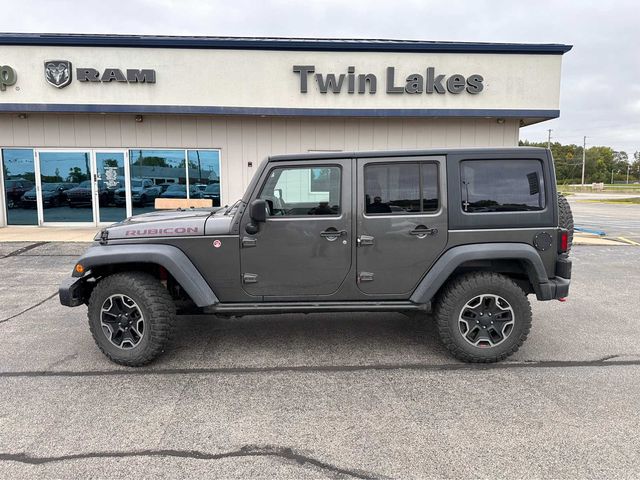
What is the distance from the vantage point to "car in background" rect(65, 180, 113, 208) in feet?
41.9

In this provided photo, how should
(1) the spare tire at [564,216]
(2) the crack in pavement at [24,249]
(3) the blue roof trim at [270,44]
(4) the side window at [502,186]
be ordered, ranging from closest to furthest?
(4) the side window at [502,186], (1) the spare tire at [564,216], (2) the crack in pavement at [24,249], (3) the blue roof trim at [270,44]

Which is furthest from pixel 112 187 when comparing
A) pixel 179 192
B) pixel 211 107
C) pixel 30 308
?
pixel 30 308

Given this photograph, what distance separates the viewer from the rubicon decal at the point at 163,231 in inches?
155

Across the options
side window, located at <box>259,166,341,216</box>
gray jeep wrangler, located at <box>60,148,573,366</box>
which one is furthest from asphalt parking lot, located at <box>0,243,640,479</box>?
side window, located at <box>259,166,341,216</box>

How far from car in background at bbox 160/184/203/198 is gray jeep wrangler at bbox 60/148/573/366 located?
9.12 metres

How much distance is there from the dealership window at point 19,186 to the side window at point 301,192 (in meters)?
11.8

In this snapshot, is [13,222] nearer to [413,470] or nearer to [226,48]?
[226,48]

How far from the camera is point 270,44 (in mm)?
11711

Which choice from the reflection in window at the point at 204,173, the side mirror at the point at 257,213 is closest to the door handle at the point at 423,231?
the side mirror at the point at 257,213

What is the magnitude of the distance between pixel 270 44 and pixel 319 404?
35.3 ft

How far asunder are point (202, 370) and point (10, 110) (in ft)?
38.3

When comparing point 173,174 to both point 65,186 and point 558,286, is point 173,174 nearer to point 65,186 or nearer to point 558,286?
point 65,186

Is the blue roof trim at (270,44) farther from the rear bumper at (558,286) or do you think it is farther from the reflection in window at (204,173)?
the rear bumper at (558,286)

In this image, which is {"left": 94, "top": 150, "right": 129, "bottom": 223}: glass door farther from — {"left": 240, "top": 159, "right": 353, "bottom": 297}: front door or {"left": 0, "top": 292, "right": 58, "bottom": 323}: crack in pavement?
{"left": 240, "top": 159, "right": 353, "bottom": 297}: front door
